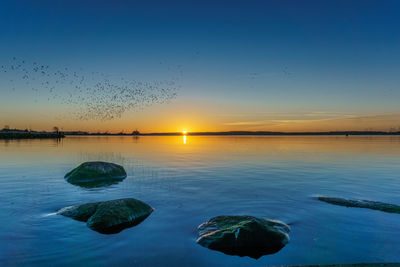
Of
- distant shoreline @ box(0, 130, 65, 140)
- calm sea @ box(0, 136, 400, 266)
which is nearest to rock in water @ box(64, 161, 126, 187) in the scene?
calm sea @ box(0, 136, 400, 266)

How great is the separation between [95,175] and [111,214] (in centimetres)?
1215

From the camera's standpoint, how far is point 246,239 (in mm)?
8789

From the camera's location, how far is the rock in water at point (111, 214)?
34.8ft

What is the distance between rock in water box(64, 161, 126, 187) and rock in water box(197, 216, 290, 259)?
538 inches

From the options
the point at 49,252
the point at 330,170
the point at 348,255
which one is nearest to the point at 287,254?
the point at 348,255

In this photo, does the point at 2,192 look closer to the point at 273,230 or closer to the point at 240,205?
the point at 240,205

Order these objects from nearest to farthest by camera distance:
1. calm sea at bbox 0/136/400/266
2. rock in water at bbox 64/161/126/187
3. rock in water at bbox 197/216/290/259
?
→ calm sea at bbox 0/136/400/266, rock in water at bbox 197/216/290/259, rock in water at bbox 64/161/126/187

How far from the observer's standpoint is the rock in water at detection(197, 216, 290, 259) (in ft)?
28.2

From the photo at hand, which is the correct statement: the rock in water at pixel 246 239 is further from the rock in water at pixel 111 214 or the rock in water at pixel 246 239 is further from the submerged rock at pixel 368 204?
the submerged rock at pixel 368 204

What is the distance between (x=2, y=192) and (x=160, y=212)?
12116mm

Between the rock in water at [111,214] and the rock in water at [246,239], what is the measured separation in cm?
345

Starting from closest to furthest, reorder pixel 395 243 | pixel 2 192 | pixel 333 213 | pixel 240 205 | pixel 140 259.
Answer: pixel 140 259
pixel 395 243
pixel 333 213
pixel 240 205
pixel 2 192

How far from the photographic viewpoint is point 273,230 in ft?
31.2

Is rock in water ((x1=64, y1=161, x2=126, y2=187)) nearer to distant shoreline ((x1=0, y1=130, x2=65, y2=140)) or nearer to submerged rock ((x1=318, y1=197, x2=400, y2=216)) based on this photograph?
submerged rock ((x1=318, y1=197, x2=400, y2=216))
